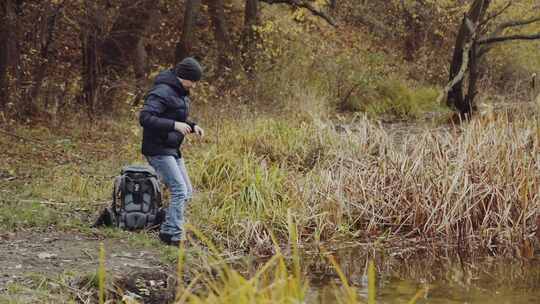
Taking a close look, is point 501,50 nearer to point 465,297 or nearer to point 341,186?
point 341,186

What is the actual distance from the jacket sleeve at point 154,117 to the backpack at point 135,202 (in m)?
0.95

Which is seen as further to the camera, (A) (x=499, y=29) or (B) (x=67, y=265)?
(A) (x=499, y=29)

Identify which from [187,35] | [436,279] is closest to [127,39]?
[187,35]

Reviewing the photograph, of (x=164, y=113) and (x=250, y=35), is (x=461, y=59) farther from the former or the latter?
(x=164, y=113)

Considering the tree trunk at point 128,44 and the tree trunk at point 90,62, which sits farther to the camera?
the tree trunk at point 128,44

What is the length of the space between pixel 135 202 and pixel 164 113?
113cm

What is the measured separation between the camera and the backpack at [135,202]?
793 centimetres

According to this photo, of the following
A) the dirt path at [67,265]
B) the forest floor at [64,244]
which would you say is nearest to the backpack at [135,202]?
the forest floor at [64,244]

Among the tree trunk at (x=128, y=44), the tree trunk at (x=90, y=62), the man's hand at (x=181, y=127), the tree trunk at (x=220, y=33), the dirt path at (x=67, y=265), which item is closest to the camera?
the dirt path at (x=67, y=265)

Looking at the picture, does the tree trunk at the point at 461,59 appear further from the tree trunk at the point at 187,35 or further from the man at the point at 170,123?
the man at the point at 170,123

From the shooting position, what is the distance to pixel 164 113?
24.1 feet

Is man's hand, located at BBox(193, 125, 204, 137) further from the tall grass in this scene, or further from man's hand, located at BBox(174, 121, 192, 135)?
the tall grass

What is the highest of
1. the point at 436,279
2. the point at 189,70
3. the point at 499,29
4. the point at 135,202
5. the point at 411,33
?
the point at 411,33

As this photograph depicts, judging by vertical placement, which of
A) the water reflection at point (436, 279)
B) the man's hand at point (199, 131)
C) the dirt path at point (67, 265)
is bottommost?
the water reflection at point (436, 279)
